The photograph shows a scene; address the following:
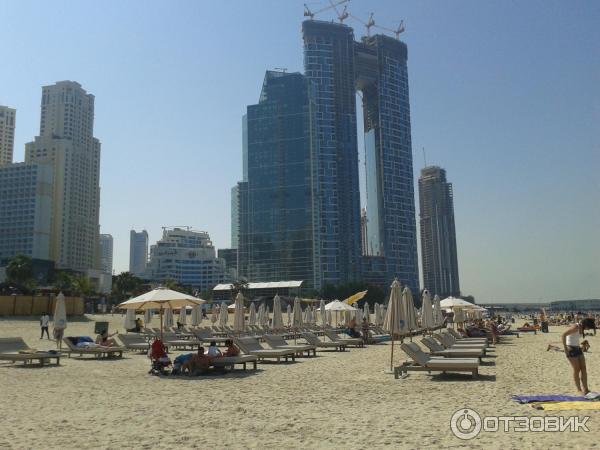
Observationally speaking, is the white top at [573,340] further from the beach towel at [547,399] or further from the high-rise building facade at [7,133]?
the high-rise building facade at [7,133]

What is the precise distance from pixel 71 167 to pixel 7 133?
39788mm

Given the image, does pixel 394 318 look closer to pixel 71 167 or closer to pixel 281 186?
pixel 281 186

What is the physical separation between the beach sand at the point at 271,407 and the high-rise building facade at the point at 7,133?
169 meters

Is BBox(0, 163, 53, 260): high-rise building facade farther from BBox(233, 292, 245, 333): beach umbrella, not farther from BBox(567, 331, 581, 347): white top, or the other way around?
BBox(567, 331, 581, 347): white top

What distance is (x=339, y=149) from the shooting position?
12838 centimetres

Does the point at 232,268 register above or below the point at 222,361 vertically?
above

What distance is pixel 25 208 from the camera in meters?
123

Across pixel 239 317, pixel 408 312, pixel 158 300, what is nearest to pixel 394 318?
pixel 408 312

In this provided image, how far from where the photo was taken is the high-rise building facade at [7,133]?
160750mm

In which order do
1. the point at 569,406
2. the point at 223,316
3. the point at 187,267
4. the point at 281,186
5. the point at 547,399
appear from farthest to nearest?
the point at 187,267, the point at 281,186, the point at 223,316, the point at 547,399, the point at 569,406

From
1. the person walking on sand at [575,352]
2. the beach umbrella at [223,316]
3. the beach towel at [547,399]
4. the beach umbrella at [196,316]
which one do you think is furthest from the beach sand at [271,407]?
the beach umbrella at [223,316]

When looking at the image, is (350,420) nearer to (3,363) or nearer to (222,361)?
(222,361)

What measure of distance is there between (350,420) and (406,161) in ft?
466

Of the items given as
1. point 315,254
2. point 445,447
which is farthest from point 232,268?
point 445,447
